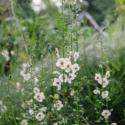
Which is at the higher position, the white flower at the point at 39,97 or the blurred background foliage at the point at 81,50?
the blurred background foliage at the point at 81,50

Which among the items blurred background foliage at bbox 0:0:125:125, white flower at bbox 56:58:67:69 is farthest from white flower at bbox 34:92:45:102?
white flower at bbox 56:58:67:69

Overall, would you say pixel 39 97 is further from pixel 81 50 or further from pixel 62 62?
pixel 81 50

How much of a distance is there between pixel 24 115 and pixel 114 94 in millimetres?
731

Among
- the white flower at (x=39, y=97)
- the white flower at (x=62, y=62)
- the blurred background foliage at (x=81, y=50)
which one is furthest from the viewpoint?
the blurred background foliage at (x=81, y=50)

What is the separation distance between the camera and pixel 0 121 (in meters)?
1.09

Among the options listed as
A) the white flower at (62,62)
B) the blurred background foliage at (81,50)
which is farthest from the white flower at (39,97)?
the white flower at (62,62)

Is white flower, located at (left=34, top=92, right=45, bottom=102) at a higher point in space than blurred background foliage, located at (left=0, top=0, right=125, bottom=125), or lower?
lower

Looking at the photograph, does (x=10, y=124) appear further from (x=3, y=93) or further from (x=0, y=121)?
(x=3, y=93)

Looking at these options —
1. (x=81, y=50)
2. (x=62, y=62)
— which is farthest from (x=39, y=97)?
(x=81, y=50)

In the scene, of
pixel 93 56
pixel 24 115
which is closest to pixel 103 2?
pixel 93 56

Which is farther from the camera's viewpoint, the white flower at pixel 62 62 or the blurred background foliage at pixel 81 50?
the blurred background foliage at pixel 81 50

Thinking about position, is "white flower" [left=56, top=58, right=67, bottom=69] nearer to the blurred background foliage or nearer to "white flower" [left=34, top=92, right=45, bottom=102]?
the blurred background foliage

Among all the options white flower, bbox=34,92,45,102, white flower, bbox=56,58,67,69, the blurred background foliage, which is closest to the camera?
white flower, bbox=56,58,67,69

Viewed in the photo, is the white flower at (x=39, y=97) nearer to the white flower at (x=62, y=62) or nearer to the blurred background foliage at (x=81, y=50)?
the blurred background foliage at (x=81, y=50)
